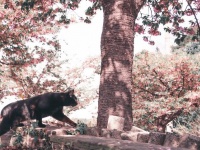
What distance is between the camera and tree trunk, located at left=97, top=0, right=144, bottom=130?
731cm

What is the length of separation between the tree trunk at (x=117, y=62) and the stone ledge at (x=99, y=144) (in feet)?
4.75

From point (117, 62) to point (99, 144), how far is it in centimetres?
280

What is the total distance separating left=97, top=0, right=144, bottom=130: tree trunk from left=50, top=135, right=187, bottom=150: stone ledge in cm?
145

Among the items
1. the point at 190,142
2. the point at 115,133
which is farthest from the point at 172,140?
the point at 115,133

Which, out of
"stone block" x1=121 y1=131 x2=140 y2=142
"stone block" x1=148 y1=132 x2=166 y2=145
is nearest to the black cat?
"stone block" x1=121 y1=131 x2=140 y2=142

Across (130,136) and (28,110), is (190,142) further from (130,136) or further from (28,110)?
(28,110)

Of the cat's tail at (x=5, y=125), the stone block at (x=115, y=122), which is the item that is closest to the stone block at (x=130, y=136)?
the stone block at (x=115, y=122)

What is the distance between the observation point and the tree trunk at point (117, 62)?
24.0 ft

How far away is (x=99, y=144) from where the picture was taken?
5086 millimetres

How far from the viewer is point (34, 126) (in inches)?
276

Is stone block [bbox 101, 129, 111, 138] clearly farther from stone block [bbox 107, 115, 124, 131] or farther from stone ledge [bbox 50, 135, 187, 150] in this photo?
stone ledge [bbox 50, 135, 187, 150]

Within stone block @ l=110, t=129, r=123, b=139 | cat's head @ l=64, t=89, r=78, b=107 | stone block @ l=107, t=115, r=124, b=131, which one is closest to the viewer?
stone block @ l=110, t=129, r=123, b=139

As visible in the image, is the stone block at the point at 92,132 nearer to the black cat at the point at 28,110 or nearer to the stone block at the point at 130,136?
the stone block at the point at 130,136

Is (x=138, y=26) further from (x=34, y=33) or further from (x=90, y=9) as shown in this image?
(x=34, y=33)
